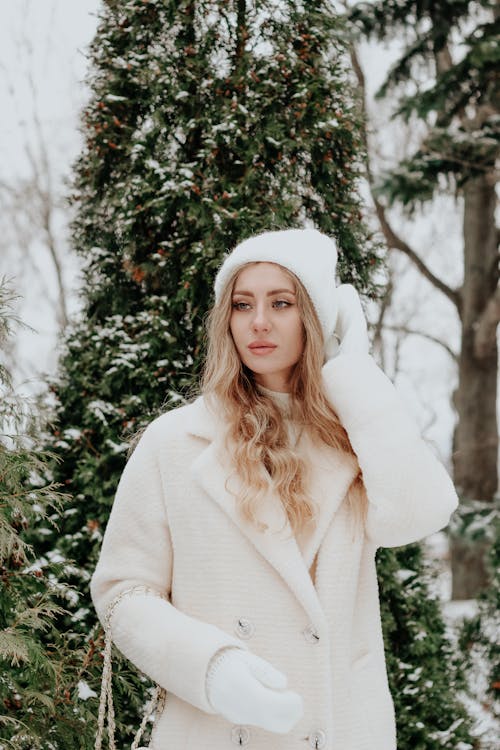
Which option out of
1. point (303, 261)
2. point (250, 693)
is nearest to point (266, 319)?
point (303, 261)

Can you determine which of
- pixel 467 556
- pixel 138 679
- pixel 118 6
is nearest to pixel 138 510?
pixel 138 679

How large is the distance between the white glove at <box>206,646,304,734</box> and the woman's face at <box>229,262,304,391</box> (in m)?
0.80

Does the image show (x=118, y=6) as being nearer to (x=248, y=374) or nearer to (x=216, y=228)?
(x=216, y=228)

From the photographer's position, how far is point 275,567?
1907 millimetres

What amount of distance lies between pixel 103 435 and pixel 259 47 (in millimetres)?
1796

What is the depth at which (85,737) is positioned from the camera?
7.63 ft

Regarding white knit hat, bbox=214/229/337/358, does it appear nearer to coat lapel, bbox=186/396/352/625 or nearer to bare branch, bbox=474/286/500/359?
coat lapel, bbox=186/396/352/625

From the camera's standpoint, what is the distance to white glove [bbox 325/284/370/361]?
220cm

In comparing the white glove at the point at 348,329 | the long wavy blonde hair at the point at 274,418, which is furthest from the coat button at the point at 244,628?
the white glove at the point at 348,329

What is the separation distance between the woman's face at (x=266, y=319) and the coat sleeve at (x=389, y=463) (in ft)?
0.55

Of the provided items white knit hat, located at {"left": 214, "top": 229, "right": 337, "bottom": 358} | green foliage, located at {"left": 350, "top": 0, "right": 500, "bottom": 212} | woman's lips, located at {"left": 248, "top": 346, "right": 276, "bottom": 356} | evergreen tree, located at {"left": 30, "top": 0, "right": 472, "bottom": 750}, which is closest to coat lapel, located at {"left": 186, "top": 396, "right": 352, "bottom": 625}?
woman's lips, located at {"left": 248, "top": 346, "right": 276, "bottom": 356}

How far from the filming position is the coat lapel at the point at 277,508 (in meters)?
1.90

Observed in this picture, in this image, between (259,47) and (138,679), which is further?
(259,47)

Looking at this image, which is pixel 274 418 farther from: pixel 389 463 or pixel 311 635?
pixel 311 635
